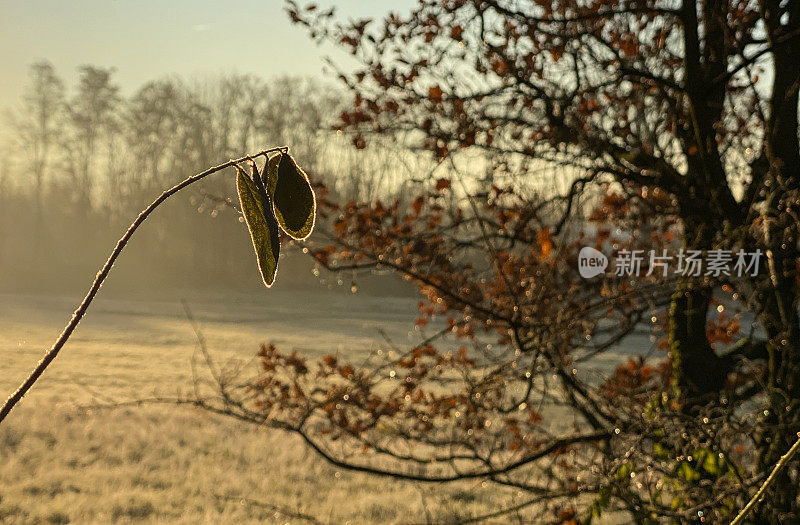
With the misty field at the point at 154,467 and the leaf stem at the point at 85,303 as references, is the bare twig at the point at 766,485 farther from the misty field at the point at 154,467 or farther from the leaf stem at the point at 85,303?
the misty field at the point at 154,467

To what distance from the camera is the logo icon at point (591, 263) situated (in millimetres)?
2916

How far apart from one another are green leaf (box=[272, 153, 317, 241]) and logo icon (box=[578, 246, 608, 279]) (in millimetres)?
2577

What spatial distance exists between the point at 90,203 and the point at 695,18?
24487 mm

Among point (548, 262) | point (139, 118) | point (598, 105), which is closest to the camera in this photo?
point (548, 262)

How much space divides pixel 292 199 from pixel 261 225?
0.03 metres

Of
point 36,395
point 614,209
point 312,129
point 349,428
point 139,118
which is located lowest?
point 36,395

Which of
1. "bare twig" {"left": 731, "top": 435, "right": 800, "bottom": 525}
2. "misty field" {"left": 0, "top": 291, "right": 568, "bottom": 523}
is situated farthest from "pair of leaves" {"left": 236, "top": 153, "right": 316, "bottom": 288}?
"misty field" {"left": 0, "top": 291, "right": 568, "bottom": 523}

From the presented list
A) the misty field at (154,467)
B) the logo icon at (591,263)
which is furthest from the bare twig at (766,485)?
the logo icon at (591,263)

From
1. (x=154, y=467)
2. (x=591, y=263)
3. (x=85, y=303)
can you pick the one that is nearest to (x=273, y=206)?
(x=85, y=303)

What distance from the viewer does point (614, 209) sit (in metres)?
3.08

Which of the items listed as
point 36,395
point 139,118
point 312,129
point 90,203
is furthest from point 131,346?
point 90,203

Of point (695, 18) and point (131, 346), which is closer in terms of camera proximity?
point (695, 18)

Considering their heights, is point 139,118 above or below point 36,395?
above

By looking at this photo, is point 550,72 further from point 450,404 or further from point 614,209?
point 450,404
